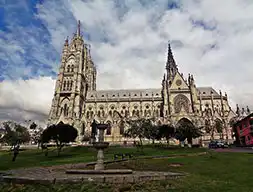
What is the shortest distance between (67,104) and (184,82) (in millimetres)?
50123

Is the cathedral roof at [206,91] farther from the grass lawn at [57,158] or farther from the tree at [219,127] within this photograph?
the grass lawn at [57,158]

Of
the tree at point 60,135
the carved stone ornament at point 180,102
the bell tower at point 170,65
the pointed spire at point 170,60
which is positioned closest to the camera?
the tree at point 60,135

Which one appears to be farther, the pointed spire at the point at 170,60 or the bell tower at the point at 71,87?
the pointed spire at the point at 170,60

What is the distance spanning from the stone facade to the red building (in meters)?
12.4


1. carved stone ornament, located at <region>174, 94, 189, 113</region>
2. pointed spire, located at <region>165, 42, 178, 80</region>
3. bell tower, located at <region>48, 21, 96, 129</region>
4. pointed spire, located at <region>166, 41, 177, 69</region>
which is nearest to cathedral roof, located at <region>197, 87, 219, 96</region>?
carved stone ornament, located at <region>174, 94, 189, 113</region>

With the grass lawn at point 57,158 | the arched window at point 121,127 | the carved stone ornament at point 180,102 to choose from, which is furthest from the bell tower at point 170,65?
the grass lawn at point 57,158

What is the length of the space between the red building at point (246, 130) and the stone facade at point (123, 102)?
1245 centimetres

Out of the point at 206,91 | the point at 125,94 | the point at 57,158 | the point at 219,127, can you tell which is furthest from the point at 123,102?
the point at 57,158

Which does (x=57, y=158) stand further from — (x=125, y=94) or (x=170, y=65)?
(x=170, y=65)

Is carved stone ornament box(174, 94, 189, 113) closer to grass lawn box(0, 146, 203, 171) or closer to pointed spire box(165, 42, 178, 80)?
pointed spire box(165, 42, 178, 80)

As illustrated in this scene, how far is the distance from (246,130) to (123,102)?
1990 inches

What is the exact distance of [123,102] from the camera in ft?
278

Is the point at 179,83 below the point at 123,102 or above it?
above

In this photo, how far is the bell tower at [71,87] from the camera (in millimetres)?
73725
